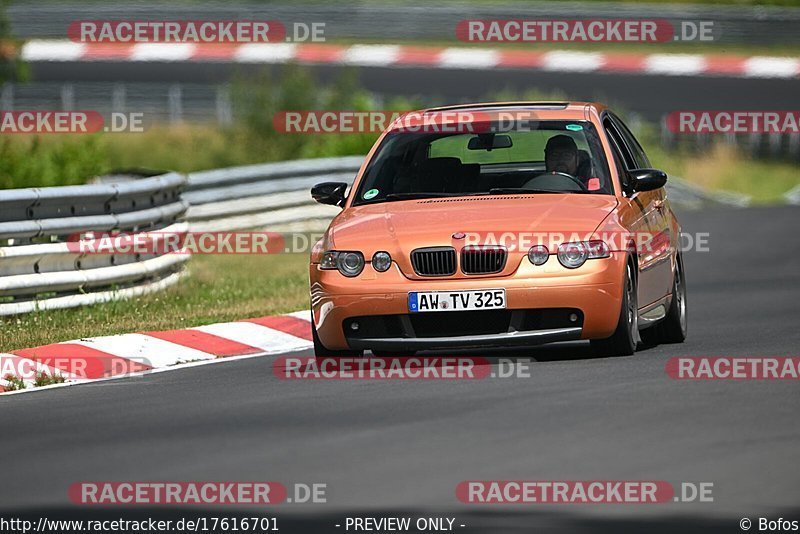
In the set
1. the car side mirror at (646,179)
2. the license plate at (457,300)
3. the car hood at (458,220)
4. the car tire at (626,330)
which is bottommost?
the car tire at (626,330)

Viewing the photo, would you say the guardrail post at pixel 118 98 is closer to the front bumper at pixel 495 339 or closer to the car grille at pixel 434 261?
the car grille at pixel 434 261

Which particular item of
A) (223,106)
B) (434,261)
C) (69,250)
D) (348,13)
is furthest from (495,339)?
(348,13)

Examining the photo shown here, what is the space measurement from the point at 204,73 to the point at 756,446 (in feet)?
115

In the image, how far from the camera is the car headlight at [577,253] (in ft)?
35.7

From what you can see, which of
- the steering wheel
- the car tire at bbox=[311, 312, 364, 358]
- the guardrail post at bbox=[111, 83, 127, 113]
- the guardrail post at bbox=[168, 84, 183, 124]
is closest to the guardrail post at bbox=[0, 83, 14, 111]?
the guardrail post at bbox=[111, 83, 127, 113]

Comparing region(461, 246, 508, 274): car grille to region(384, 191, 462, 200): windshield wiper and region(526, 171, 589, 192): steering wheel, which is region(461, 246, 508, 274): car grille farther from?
region(526, 171, 589, 192): steering wheel

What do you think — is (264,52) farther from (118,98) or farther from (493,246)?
(493,246)

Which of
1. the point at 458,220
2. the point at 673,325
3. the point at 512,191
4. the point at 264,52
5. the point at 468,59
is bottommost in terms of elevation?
the point at 673,325

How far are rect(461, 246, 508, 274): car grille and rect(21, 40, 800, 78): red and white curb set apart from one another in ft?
92.8

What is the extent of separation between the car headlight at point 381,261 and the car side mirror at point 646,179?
188cm

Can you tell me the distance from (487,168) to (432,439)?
446 cm

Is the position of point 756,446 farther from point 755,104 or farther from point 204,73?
point 204,73

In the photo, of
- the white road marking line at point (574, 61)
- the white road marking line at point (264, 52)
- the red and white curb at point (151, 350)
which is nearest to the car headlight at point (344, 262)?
the red and white curb at point (151, 350)

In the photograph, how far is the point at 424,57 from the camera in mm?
41812
